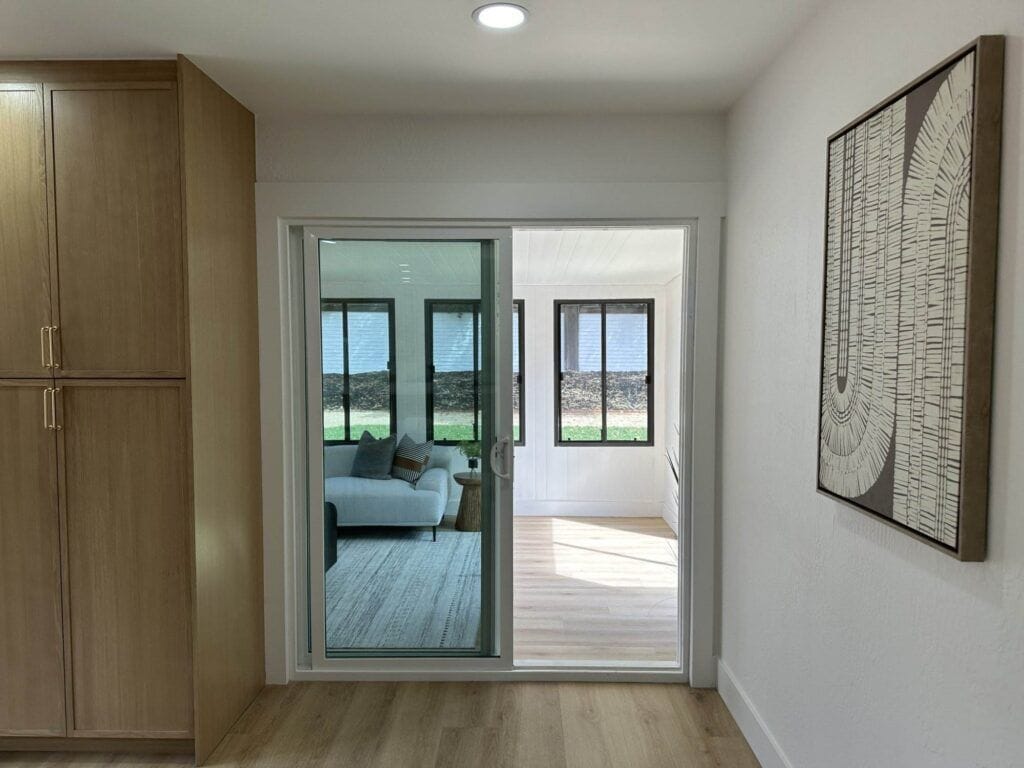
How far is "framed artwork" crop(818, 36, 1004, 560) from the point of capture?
126 cm

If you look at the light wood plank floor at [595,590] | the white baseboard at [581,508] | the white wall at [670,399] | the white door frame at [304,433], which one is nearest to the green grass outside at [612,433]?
the white wall at [670,399]

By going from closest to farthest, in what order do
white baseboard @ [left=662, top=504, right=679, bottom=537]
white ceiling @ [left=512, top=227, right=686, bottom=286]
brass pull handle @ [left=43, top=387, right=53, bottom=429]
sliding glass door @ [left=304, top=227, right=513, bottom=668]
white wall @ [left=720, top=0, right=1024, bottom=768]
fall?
white wall @ [left=720, top=0, right=1024, bottom=768] → brass pull handle @ [left=43, top=387, right=53, bottom=429] → sliding glass door @ [left=304, top=227, right=513, bottom=668] → white ceiling @ [left=512, top=227, right=686, bottom=286] → white baseboard @ [left=662, top=504, right=679, bottom=537]

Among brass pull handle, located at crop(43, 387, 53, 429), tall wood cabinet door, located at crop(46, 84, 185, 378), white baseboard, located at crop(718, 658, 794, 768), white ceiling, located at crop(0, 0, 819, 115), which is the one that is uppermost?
white ceiling, located at crop(0, 0, 819, 115)

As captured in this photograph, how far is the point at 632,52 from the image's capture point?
90.8 inches

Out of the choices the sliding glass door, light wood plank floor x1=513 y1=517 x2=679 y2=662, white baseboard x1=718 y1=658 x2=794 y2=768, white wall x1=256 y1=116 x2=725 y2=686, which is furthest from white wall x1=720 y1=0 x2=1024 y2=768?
the sliding glass door

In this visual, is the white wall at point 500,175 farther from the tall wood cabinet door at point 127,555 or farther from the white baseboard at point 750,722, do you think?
the white baseboard at point 750,722

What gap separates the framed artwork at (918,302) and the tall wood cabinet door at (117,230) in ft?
6.90

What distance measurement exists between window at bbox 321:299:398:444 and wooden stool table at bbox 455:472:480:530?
387 millimetres

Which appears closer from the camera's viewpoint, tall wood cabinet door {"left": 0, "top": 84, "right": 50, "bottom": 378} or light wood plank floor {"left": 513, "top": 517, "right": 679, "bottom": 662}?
tall wood cabinet door {"left": 0, "top": 84, "right": 50, "bottom": 378}

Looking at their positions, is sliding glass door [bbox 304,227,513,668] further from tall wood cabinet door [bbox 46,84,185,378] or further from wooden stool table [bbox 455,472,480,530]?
tall wood cabinet door [bbox 46,84,185,378]

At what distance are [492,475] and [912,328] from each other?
1959mm

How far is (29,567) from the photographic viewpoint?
244 centimetres

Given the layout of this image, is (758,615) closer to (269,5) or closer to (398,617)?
(398,617)

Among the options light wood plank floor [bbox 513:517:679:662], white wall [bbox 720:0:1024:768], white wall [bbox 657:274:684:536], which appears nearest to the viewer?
white wall [bbox 720:0:1024:768]
